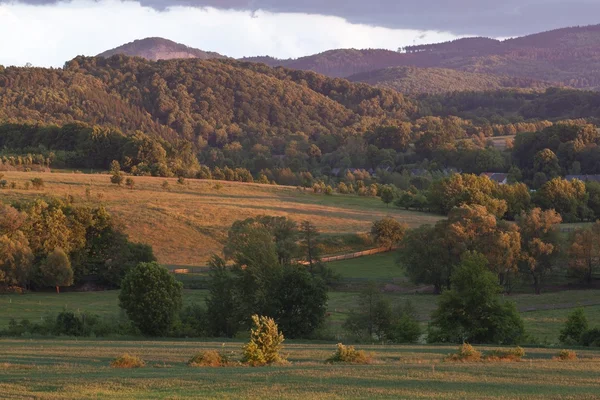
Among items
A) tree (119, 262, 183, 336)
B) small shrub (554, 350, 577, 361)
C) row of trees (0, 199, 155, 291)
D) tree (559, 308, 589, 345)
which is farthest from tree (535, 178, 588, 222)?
small shrub (554, 350, 577, 361)

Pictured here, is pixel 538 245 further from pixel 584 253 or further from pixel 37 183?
pixel 37 183

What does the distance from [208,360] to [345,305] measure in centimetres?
3210

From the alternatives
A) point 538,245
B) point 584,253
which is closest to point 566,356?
point 538,245

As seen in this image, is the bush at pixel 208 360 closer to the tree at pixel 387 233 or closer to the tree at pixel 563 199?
the tree at pixel 387 233

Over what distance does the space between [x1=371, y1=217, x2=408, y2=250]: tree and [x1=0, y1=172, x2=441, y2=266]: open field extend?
15.9ft

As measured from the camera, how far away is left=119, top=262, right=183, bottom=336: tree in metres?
41.9

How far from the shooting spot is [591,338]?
37.4 m

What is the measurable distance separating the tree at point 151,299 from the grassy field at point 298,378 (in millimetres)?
13500

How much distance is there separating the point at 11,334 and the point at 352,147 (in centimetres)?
14140

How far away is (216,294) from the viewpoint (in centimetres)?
4528

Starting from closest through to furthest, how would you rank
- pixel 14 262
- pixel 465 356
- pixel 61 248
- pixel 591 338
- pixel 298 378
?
pixel 298 378
pixel 465 356
pixel 591 338
pixel 14 262
pixel 61 248

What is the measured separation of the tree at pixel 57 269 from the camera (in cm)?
6131

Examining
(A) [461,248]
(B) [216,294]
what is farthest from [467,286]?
(A) [461,248]

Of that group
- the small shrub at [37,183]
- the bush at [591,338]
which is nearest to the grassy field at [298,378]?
the bush at [591,338]
